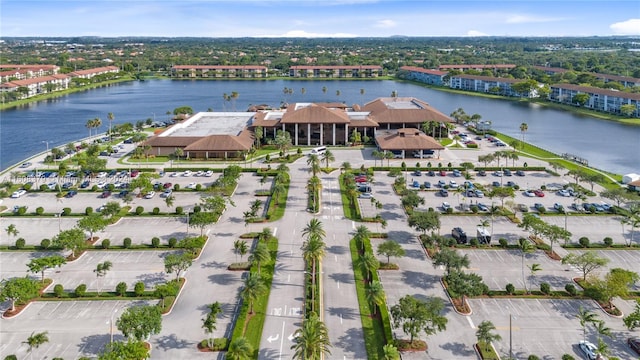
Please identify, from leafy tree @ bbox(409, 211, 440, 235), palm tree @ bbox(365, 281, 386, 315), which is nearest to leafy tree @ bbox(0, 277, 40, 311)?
palm tree @ bbox(365, 281, 386, 315)

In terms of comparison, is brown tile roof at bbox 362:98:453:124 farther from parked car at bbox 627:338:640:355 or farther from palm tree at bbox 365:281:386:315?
parked car at bbox 627:338:640:355

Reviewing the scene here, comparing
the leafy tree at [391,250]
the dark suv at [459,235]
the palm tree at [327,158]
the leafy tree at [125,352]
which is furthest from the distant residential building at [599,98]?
the leafy tree at [125,352]

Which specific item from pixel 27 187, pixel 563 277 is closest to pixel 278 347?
pixel 563 277

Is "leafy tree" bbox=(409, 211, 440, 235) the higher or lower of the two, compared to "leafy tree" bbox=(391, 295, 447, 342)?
higher

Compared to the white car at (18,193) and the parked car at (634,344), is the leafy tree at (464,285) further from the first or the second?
the white car at (18,193)

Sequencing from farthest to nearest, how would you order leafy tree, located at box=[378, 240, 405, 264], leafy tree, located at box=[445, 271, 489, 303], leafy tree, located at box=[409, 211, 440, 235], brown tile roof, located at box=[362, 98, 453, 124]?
brown tile roof, located at box=[362, 98, 453, 124] < leafy tree, located at box=[409, 211, 440, 235] < leafy tree, located at box=[378, 240, 405, 264] < leafy tree, located at box=[445, 271, 489, 303]

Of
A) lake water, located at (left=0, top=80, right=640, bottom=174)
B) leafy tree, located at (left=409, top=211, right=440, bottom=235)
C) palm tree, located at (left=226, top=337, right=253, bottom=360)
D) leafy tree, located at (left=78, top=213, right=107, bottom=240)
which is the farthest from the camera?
lake water, located at (left=0, top=80, right=640, bottom=174)
